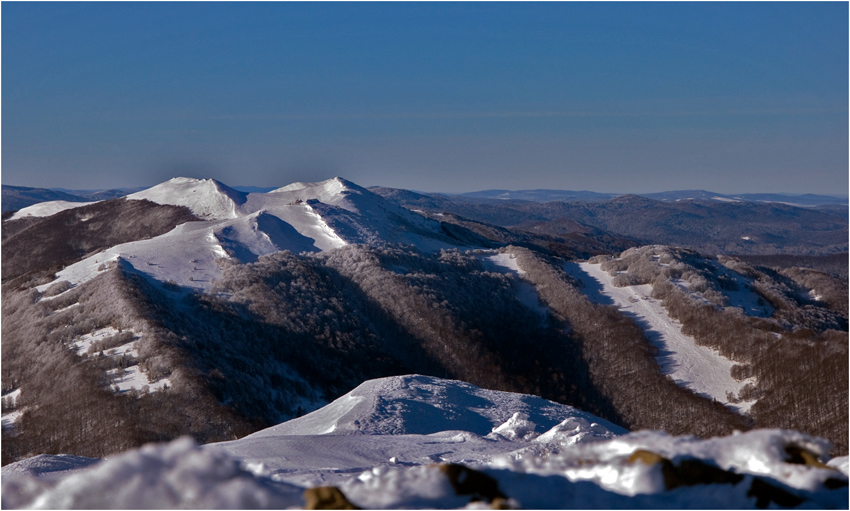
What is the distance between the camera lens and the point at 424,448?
1040cm

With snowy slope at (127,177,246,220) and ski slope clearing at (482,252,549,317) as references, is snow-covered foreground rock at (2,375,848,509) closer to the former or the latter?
ski slope clearing at (482,252,549,317)

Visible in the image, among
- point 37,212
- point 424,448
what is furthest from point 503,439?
point 37,212

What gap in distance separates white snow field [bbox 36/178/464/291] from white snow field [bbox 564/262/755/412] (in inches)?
451

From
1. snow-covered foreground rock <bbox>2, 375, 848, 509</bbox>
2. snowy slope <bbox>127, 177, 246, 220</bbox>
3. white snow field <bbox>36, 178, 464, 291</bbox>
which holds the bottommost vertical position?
snow-covered foreground rock <bbox>2, 375, 848, 509</bbox>

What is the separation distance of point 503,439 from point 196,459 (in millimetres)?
8252

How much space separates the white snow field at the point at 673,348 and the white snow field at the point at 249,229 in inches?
451

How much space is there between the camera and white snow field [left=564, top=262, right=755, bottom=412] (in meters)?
21.5

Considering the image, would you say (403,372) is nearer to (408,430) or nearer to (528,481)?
(408,430)

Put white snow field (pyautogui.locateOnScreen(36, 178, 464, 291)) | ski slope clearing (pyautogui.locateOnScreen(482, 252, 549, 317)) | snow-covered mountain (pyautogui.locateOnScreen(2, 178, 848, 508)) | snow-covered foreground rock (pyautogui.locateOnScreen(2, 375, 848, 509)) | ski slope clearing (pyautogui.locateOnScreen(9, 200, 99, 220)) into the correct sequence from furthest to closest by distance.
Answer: ski slope clearing (pyautogui.locateOnScreen(9, 200, 99, 220)) → ski slope clearing (pyautogui.locateOnScreen(482, 252, 549, 317)) → white snow field (pyautogui.locateOnScreen(36, 178, 464, 291)) → snow-covered mountain (pyautogui.locateOnScreen(2, 178, 848, 508)) → snow-covered foreground rock (pyautogui.locateOnScreen(2, 375, 848, 509))

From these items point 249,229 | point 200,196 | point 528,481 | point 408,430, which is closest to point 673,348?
point 408,430

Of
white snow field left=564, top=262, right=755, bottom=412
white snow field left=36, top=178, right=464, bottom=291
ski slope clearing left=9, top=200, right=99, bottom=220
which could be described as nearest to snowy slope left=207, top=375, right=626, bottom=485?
white snow field left=564, top=262, right=755, bottom=412

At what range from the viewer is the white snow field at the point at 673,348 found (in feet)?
70.4

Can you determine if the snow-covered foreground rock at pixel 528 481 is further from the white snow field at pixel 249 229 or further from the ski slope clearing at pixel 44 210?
the ski slope clearing at pixel 44 210

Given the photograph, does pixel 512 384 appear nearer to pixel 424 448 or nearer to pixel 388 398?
pixel 388 398
